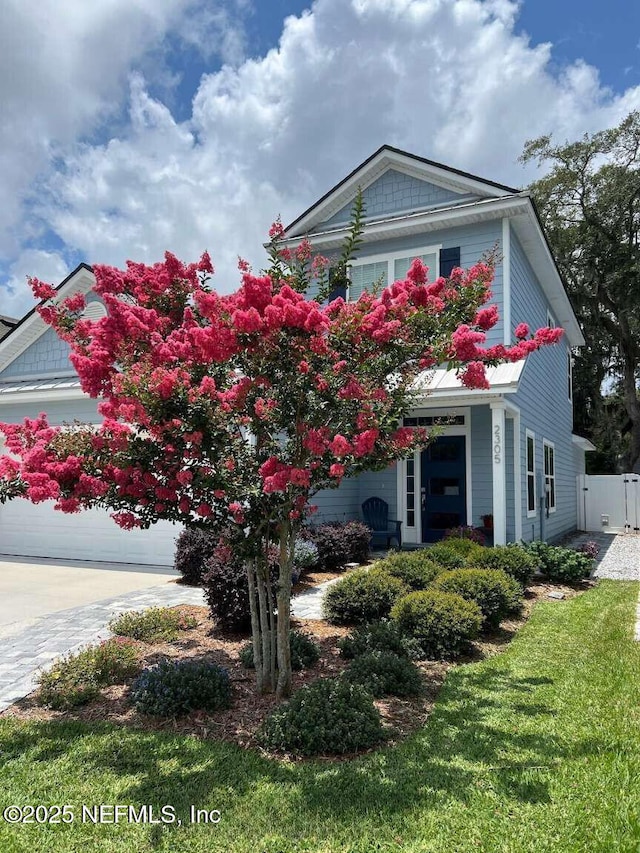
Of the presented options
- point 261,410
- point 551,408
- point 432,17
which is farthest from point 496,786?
point 551,408

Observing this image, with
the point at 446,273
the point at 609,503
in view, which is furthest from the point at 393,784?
the point at 609,503

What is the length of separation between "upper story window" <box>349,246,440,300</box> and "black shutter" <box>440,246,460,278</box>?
0.08 metres

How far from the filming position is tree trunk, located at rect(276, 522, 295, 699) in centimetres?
428

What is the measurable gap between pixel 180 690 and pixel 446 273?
8.85 m

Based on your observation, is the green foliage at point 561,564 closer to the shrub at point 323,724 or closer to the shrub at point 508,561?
the shrub at point 508,561

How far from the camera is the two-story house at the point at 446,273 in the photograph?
1018 centimetres

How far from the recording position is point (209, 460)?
4016mm

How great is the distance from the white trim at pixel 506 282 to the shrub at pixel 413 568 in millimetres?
4675

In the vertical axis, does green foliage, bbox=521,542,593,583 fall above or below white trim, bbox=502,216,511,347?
below

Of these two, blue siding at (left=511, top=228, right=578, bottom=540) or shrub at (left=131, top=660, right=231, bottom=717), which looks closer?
shrub at (left=131, top=660, right=231, bottom=717)

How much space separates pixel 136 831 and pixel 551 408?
14.4 m

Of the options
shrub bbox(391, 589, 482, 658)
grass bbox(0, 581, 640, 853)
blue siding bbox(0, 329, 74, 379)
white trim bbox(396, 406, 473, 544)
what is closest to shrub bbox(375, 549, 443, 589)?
shrub bbox(391, 589, 482, 658)

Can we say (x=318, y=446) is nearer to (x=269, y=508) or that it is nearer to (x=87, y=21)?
(x=269, y=508)

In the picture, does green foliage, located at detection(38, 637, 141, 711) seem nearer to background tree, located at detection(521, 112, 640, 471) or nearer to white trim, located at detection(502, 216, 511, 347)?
white trim, located at detection(502, 216, 511, 347)
